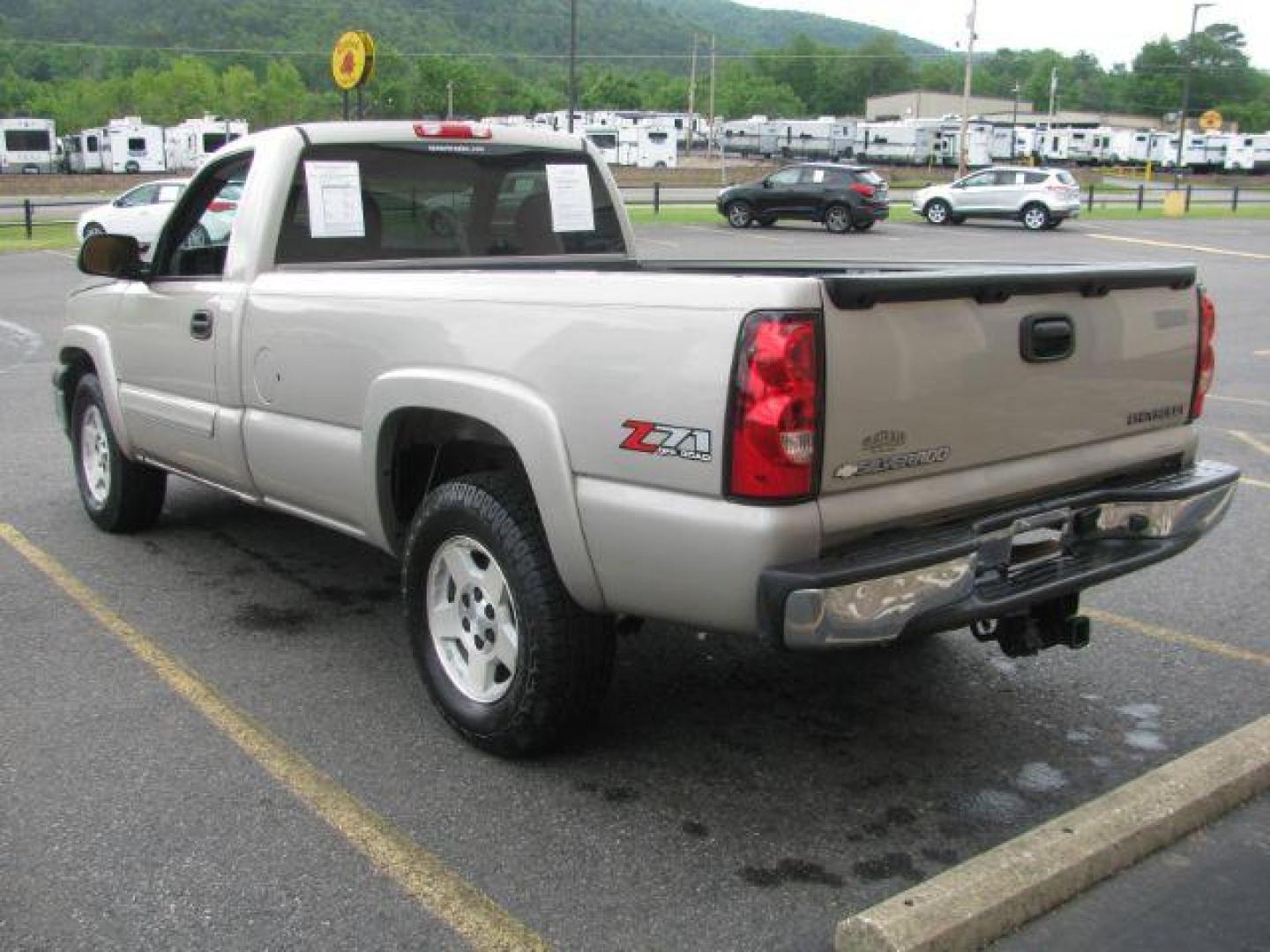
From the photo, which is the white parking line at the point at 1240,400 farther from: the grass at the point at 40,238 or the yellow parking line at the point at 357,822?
the grass at the point at 40,238

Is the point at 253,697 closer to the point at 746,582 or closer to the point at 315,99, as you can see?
the point at 746,582

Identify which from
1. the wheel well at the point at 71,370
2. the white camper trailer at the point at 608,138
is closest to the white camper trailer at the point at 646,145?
the white camper trailer at the point at 608,138

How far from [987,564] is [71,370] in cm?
492

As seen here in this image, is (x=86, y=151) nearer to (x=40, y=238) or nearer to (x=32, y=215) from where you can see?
(x=32, y=215)

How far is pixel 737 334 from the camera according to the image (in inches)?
118

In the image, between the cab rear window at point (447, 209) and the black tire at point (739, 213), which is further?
the black tire at point (739, 213)

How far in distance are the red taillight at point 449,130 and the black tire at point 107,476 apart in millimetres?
2046

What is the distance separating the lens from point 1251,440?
8578 millimetres

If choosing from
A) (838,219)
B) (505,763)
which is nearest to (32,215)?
(838,219)

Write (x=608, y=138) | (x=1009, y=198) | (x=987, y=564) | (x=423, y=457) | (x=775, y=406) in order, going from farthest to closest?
1. (x=608, y=138)
2. (x=1009, y=198)
3. (x=423, y=457)
4. (x=987, y=564)
5. (x=775, y=406)

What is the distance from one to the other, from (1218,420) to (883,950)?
25.2ft

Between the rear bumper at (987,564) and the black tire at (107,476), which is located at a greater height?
the rear bumper at (987,564)

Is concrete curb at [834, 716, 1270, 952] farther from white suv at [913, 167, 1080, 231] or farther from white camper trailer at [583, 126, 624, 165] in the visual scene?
white camper trailer at [583, 126, 624, 165]

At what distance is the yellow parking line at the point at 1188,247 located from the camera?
85.7ft
